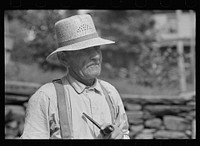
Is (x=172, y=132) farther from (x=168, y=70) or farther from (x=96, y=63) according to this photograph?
(x=96, y=63)

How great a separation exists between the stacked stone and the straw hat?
12.2 feet

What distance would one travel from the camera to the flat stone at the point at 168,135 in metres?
5.88

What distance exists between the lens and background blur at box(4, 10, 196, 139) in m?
5.99

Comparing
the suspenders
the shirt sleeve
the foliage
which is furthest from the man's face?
the foliage

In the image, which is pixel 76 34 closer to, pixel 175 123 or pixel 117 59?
pixel 175 123

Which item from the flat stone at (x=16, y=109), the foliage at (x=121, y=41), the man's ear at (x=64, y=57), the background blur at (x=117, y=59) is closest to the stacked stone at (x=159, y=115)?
the background blur at (x=117, y=59)

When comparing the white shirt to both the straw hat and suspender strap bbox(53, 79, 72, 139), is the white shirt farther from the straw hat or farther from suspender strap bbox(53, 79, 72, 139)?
the straw hat

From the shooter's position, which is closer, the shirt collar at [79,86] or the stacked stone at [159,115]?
the shirt collar at [79,86]

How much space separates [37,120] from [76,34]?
63 cm

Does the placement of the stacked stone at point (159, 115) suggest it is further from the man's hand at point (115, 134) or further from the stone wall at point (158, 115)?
the man's hand at point (115, 134)

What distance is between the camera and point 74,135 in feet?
7.43

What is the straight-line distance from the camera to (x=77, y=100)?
2.35 meters

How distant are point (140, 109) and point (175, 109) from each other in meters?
0.60

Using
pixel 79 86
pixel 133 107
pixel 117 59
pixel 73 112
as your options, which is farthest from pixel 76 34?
pixel 117 59
